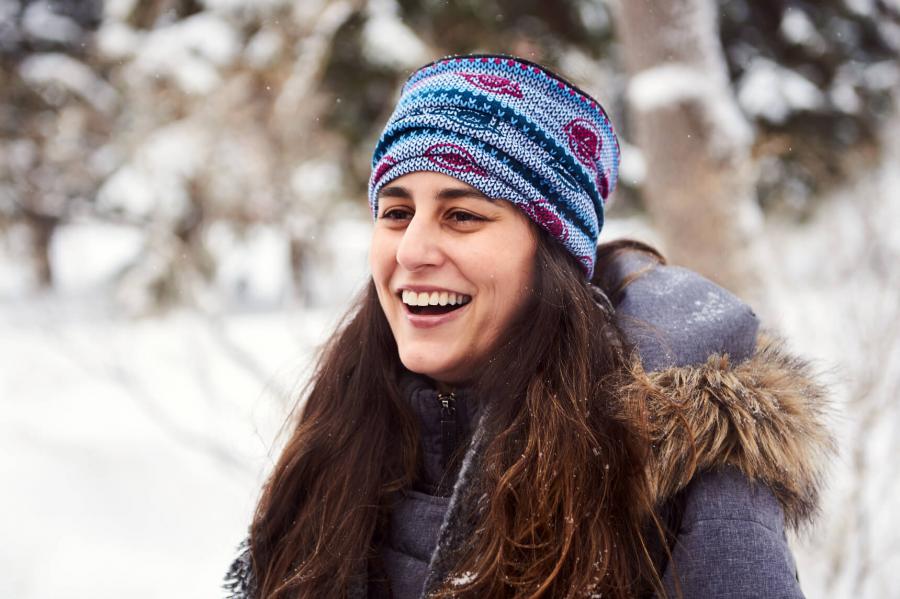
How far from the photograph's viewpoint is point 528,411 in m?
1.58

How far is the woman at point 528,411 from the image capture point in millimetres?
1445

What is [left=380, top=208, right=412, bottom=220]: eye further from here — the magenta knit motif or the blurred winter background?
the blurred winter background

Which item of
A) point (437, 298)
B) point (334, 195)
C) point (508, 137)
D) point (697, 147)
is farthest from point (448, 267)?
point (334, 195)

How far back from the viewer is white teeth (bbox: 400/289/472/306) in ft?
5.44

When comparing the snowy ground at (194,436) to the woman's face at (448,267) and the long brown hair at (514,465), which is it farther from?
the woman's face at (448,267)

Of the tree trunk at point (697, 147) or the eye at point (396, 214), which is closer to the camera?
the eye at point (396, 214)

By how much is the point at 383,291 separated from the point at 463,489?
1.77 feet

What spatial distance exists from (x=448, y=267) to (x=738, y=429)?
2.43ft

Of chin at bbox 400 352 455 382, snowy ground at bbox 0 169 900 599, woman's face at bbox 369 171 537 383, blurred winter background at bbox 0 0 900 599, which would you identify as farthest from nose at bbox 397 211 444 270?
blurred winter background at bbox 0 0 900 599

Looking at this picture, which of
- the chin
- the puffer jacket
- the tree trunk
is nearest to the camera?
the puffer jacket

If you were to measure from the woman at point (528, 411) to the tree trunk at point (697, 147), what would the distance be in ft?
6.75

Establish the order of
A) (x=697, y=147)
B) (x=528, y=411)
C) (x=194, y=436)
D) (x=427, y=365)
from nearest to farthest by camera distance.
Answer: (x=528, y=411) < (x=427, y=365) < (x=697, y=147) < (x=194, y=436)

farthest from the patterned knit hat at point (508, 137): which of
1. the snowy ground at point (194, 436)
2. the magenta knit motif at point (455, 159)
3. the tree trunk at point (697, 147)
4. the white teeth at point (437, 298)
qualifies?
the tree trunk at point (697, 147)

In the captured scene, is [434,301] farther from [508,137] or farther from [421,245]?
[508,137]
